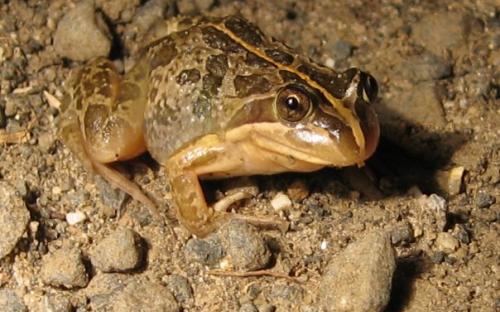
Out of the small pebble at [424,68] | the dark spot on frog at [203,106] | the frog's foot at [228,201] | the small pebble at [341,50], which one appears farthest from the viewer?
the small pebble at [341,50]

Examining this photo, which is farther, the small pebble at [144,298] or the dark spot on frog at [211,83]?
the dark spot on frog at [211,83]

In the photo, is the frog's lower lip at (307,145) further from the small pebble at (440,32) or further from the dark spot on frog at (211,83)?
the small pebble at (440,32)

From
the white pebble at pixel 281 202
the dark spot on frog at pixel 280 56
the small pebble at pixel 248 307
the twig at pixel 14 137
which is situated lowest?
the small pebble at pixel 248 307

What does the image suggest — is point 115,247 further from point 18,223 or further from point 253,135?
point 253,135

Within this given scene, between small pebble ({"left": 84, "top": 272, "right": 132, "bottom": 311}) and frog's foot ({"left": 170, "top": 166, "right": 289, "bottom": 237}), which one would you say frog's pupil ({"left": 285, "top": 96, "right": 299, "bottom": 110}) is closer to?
frog's foot ({"left": 170, "top": 166, "right": 289, "bottom": 237})

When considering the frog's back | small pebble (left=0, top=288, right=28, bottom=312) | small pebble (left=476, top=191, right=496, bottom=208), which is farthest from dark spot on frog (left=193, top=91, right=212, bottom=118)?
small pebble (left=476, top=191, right=496, bottom=208)

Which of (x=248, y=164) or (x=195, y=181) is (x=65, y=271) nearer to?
(x=195, y=181)

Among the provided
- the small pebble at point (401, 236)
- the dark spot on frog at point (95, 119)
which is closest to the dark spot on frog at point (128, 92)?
the dark spot on frog at point (95, 119)
